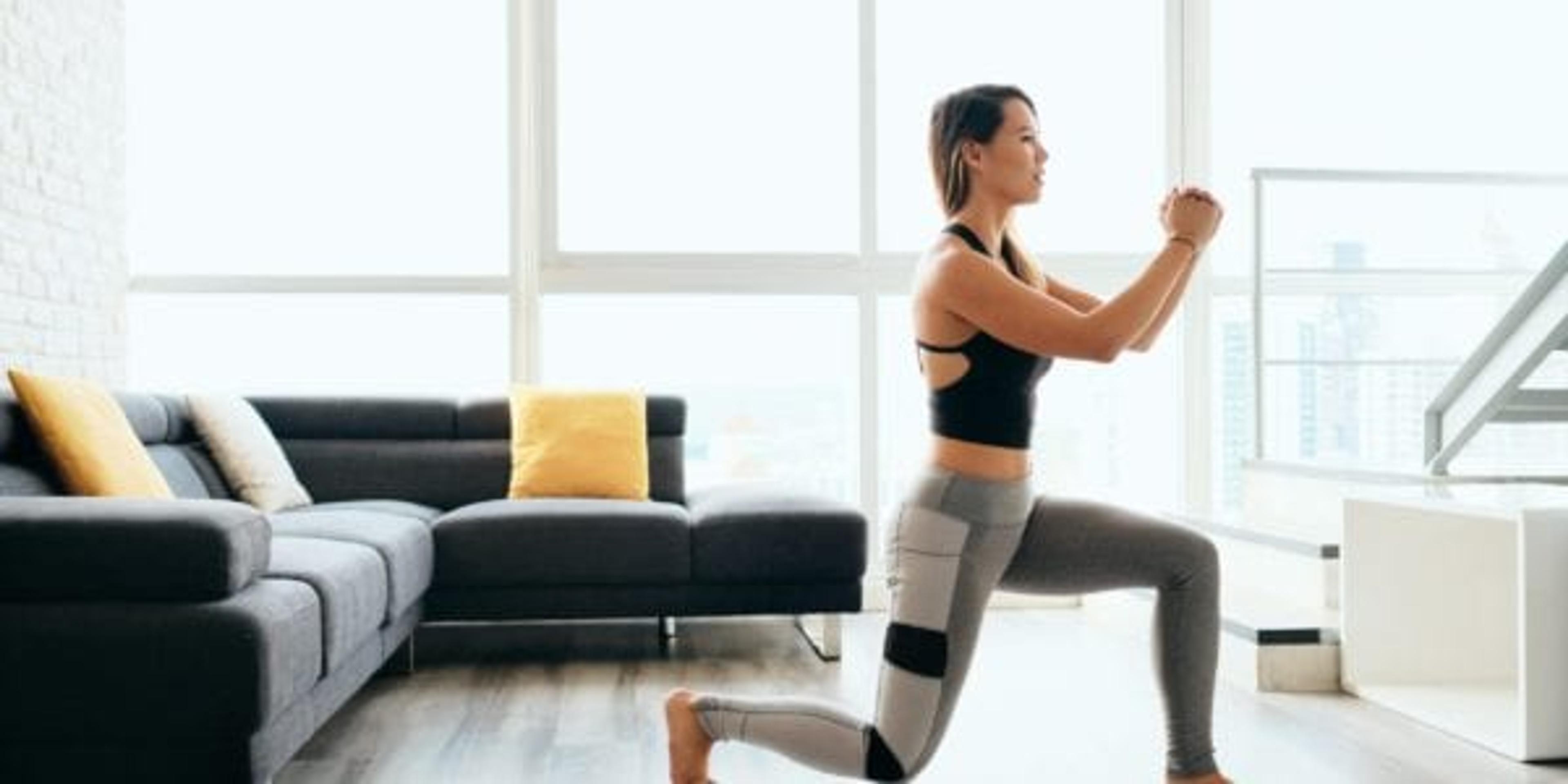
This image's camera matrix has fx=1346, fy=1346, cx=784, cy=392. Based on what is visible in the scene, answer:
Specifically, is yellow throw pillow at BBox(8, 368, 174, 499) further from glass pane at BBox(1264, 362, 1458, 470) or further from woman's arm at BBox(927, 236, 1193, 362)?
glass pane at BBox(1264, 362, 1458, 470)

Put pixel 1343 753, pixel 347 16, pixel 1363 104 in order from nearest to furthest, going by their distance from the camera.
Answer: pixel 1343 753
pixel 347 16
pixel 1363 104

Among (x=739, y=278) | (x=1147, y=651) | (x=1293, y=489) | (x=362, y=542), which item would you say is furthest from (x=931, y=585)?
(x=739, y=278)

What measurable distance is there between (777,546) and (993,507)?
1940 mm

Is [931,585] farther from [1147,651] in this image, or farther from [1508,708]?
[1147,651]

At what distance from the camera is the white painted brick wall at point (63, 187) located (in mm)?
3676

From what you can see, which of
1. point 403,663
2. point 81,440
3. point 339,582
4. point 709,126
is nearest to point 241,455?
point 403,663

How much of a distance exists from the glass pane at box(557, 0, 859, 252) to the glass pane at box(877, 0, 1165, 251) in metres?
0.25

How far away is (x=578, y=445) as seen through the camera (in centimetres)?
418

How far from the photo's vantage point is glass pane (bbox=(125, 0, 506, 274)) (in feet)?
15.6

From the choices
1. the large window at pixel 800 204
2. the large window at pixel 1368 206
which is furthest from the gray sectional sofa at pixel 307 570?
the large window at pixel 1368 206

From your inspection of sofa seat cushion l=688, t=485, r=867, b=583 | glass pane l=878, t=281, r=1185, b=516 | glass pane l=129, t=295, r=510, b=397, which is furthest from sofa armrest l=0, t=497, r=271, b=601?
glass pane l=878, t=281, r=1185, b=516

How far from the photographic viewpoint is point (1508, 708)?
116 inches

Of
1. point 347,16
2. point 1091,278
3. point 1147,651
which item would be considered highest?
point 347,16

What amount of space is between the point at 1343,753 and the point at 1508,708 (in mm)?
527
